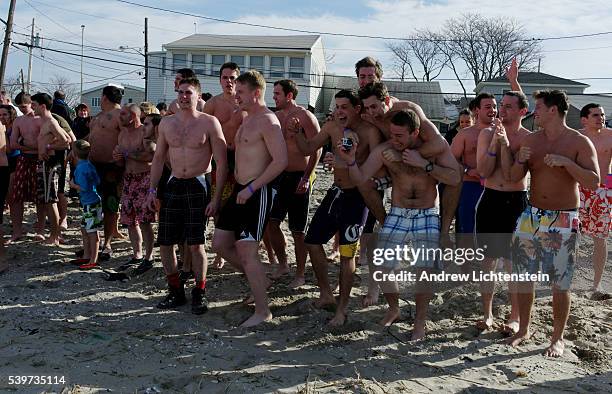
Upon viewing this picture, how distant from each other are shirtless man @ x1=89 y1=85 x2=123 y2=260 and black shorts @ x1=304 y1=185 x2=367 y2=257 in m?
2.92

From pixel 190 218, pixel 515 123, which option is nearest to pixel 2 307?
pixel 190 218

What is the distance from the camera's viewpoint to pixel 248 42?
115 ft

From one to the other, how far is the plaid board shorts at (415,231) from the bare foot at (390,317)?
495 millimetres

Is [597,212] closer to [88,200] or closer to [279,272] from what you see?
[279,272]

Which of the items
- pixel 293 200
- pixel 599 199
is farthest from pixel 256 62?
pixel 599 199

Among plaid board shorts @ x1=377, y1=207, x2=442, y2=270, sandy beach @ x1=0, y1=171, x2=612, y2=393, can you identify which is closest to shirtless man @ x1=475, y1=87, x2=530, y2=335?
sandy beach @ x1=0, y1=171, x2=612, y2=393

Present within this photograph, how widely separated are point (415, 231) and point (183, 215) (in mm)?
2046

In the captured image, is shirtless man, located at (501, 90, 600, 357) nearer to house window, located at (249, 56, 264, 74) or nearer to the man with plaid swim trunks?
the man with plaid swim trunks

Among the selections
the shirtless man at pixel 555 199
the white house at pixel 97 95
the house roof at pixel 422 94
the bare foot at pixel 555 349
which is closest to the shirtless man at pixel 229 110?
the shirtless man at pixel 555 199

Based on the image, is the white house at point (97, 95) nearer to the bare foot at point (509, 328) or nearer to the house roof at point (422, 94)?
the house roof at point (422, 94)

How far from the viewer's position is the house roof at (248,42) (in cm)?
3384

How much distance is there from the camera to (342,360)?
4086mm

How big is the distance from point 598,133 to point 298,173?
10.7 ft

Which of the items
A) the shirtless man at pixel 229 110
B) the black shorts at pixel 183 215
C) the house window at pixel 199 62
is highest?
the house window at pixel 199 62
